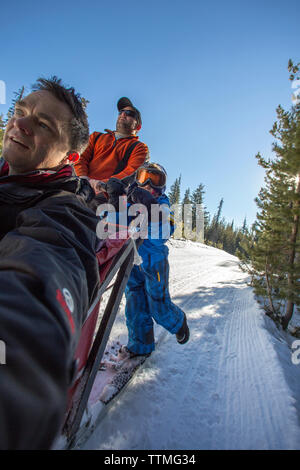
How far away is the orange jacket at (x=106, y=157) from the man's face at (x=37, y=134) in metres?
1.02

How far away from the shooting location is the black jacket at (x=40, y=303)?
0.35 meters

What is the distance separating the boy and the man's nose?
122 centimetres

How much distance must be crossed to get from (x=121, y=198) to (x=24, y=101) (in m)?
0.98

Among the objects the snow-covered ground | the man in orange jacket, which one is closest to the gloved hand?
the man in orange jacket

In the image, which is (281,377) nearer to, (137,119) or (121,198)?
(121,198)

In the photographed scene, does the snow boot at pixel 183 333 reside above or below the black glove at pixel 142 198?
below

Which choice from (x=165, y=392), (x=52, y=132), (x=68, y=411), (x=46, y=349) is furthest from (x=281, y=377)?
(x=52, y=132)

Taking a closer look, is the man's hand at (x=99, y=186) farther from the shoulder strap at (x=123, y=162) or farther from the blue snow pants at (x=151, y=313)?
the blue snow pants at (x=151, y=313)

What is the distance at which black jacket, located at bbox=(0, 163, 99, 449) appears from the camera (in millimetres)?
345

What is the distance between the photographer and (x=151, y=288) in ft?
7.73

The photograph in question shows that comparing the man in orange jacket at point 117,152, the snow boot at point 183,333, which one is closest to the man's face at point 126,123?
the man in orange jacket at point 117,152

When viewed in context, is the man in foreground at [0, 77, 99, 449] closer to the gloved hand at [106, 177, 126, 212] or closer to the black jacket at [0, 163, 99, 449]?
the black jacket at [0, 163, 99, 449]

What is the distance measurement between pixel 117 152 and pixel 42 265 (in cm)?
205

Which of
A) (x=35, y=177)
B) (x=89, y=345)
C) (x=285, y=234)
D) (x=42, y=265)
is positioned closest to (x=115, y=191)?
(x=35, y=177)
